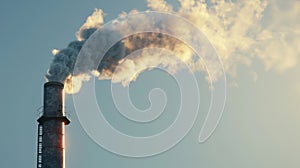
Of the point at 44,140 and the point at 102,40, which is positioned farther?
the point at 102,40

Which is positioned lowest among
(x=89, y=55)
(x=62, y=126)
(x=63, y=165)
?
(x=63, y=165)

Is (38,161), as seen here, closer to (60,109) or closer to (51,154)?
(51,154)

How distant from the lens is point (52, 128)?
2772 centimetres

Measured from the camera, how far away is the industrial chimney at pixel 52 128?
88.8 feet

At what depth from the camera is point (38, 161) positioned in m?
27.6

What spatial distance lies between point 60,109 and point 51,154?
2.66 m

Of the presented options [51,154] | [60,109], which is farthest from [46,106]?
[51,154]

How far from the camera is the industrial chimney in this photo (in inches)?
1065

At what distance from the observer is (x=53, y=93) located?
93.0 feet

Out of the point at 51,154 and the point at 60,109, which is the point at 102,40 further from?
the point at 51,154

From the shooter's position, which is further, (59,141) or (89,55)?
(89,55)

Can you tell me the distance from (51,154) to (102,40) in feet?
28.9

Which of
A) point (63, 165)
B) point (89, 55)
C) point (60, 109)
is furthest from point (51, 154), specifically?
point (89, 55)

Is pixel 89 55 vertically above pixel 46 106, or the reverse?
pixel 89 55
